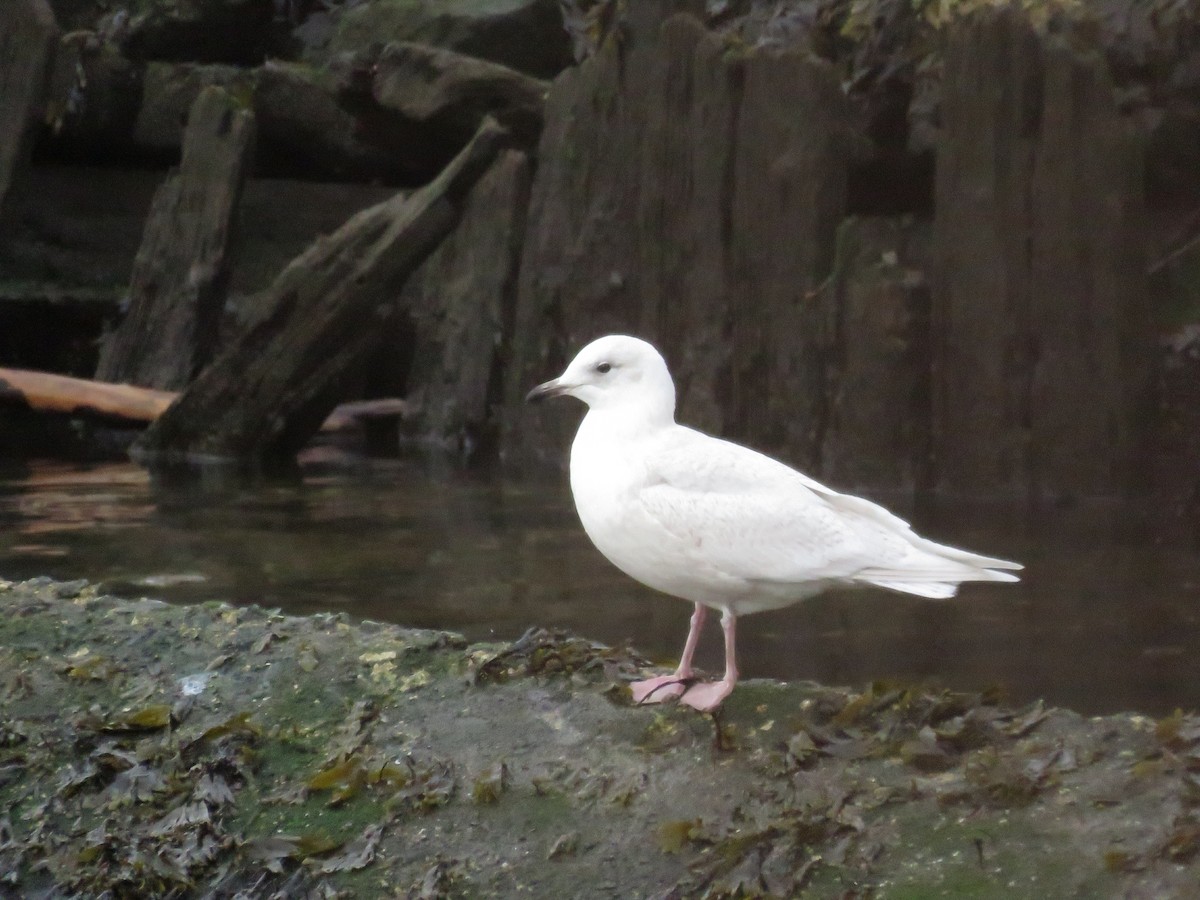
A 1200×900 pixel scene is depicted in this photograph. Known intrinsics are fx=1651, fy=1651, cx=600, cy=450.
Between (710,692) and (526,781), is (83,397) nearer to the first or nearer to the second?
(710,692)

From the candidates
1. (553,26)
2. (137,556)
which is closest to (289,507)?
(137,556)

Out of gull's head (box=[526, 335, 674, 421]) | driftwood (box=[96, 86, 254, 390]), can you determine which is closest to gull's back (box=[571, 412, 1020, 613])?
gull's head (box=[526, 335, 674, 421])

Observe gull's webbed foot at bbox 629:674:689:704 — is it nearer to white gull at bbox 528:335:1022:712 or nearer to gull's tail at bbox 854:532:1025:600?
white gull at bbox 528:335:1022:712

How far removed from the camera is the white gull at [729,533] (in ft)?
13.0

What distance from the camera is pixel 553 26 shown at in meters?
13.9

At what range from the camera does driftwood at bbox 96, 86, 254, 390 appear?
→ 11.7m

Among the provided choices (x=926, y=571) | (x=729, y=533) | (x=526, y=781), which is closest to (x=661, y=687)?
(x=729, y=533)

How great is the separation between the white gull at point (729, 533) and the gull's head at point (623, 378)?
80mm

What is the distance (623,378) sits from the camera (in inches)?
173

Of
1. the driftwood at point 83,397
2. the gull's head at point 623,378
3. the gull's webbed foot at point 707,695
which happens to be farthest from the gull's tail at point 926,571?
the driftwood at point 83,397

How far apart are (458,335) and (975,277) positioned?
425 cm

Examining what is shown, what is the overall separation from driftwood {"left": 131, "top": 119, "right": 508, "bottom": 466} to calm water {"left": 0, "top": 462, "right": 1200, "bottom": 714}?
1278mm

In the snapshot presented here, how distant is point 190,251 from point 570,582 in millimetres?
5810

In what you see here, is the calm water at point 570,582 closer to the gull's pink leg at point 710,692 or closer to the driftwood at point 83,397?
the gull's pink leg at point 710,692
